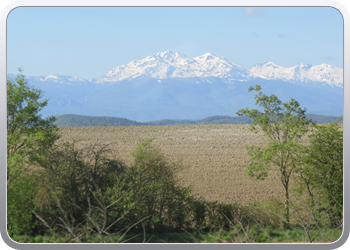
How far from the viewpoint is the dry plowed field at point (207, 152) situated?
30.4 m

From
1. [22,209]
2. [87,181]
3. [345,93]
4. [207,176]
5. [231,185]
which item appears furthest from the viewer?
[207,176]

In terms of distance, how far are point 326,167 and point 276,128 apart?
3.31m

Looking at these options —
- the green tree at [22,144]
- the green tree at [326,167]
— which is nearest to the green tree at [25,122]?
the green tree at [22,144]

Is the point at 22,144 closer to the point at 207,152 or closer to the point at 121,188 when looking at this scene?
the point at 121,188

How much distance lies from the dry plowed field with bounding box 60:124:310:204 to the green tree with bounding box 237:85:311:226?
84 cm

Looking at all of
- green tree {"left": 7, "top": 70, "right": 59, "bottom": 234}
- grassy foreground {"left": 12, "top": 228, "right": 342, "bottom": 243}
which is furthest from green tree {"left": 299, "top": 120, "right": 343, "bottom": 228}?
green tree {"left": 7, "top": 70, "right": 59, "bottom": 234}

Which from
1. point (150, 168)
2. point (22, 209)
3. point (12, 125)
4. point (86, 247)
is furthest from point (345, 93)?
point (12, 125)

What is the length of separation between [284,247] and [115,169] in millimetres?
9841

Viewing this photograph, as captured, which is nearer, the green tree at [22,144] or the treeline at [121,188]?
the green tree at [22,144]

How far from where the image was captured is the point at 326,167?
1952cm

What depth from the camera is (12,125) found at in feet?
61.7

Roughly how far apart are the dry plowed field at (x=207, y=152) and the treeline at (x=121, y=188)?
166cm

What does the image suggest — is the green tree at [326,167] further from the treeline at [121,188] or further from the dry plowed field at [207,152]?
the dry plowed field at [207,152]

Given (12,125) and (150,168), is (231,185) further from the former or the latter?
(12,125)
